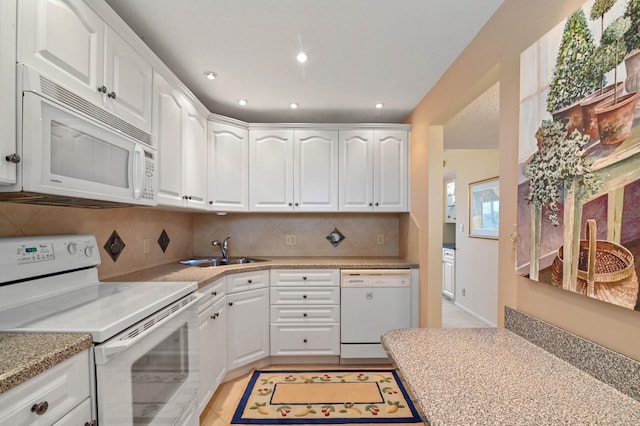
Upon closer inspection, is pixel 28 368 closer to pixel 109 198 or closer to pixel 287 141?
pixel 109 198

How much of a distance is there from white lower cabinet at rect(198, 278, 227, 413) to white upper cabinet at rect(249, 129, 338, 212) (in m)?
0.96

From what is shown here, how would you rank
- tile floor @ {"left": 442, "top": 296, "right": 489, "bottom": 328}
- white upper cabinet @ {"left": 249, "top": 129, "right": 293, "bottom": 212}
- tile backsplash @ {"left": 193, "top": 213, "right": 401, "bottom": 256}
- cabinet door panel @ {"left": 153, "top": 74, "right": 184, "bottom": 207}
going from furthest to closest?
tile floor @ {"left": 442, "top": 296, "right": 489, "bottom": 328}, tile backsplash @ {"left": 193, "top": 213, "right": 401, "bottom": 256}, white upper cabinet @ {"left": 249, "top": 129, "right": 293, "bottom": 212}, cabinet door panel @ {"left": 153, "top": 74, "right": 184, "bottom": 207}

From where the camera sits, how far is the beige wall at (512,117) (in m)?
0.88

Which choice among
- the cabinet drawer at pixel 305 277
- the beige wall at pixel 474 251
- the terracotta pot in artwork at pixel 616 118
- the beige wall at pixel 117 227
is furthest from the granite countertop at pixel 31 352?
the beige wall at pixel 474 251

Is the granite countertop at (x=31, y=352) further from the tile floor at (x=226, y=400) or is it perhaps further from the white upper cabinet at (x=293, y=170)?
the white upper cabinet at (x=293, y=170)

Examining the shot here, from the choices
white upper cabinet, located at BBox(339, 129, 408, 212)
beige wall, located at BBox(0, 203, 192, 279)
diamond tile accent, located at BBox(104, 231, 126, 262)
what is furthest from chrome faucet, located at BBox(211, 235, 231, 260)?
white upper cabinet, located at BBox(339, 129, 408, 212)

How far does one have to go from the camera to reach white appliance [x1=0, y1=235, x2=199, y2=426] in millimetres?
1004

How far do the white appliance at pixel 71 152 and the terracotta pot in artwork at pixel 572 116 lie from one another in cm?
169

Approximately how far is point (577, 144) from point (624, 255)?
35 cm

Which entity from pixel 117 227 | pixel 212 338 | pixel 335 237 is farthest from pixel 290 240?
pixel 117 227

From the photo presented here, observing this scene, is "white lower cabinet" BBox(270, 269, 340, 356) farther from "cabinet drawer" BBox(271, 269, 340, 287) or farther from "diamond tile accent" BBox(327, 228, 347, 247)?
"diamond tile accent" BBox(327, 228, 347, 247)

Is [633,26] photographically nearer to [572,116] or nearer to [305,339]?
[572,116]

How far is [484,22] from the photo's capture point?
157 centimetres

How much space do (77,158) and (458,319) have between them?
4.24 m
